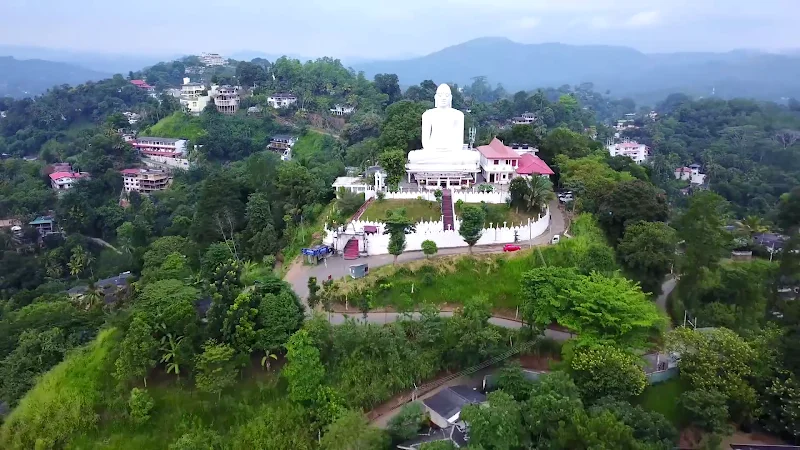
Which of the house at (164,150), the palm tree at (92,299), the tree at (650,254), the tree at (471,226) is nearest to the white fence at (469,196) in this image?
the tree at (471,226)

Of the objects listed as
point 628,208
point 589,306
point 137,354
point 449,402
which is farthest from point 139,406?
point 628,208

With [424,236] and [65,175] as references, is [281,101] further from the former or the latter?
[424,236]

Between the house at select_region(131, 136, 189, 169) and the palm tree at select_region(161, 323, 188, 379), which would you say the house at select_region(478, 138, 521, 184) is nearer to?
the palm tree at select_region(161, 323, 188, 379)

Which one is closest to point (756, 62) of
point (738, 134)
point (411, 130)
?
point (738, 134)

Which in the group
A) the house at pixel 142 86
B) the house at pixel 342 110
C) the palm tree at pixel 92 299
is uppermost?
the house at pixel 142 86

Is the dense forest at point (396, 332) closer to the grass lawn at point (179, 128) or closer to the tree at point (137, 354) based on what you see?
the tree at point (137, 354)

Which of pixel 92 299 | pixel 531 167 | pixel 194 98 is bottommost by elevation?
pixel 92 299

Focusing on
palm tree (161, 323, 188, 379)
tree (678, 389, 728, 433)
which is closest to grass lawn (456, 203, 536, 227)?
tree (678, 389, 728, 433)
